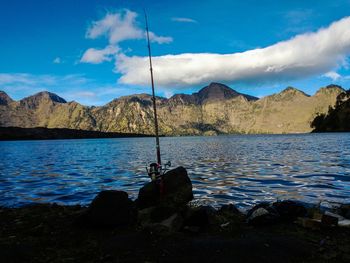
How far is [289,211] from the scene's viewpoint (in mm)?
14688

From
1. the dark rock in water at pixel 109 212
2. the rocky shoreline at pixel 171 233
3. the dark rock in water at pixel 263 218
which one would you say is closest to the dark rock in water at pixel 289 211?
the rocky shoreline at pixel 171 233

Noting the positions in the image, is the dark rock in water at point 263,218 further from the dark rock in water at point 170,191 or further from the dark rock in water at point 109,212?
the dark rock in water at point 109,212

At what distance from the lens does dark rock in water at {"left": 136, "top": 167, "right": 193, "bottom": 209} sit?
54.5 feet

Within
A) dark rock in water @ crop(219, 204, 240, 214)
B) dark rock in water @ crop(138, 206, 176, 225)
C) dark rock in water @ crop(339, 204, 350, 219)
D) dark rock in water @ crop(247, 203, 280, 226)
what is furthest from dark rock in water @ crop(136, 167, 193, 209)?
dark rock in water @ crop(339, 204, 350, 219)

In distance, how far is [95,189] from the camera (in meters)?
28.8

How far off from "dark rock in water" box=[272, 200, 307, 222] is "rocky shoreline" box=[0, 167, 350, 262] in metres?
0.04

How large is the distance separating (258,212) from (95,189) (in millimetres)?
18086

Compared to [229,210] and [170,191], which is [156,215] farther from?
[229,210]

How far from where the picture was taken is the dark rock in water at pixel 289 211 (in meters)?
14.4

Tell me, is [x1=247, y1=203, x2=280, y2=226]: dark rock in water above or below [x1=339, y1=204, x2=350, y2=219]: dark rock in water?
above

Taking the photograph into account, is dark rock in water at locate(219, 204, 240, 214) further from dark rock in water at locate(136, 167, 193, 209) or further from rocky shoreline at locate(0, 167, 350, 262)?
dark rock in water at locate(136, 167, 193, 209)

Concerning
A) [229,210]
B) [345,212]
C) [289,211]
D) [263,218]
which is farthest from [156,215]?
[345,212]

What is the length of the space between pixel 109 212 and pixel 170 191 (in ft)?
12.5

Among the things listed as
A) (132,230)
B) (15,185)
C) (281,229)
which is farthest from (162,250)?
(15,185)
